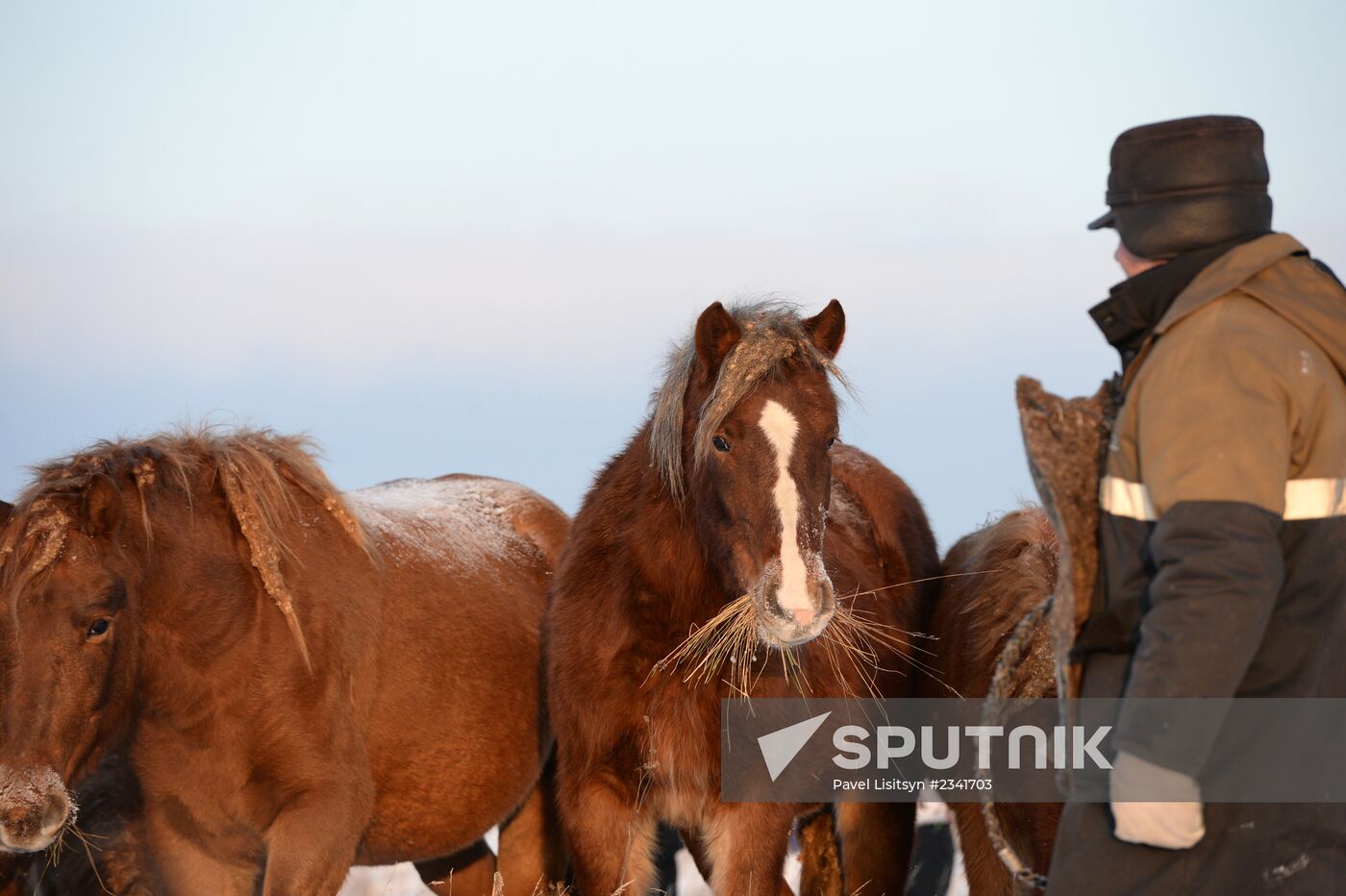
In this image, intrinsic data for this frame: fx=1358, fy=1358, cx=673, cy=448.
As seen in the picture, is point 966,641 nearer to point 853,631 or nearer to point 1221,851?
point 853,631

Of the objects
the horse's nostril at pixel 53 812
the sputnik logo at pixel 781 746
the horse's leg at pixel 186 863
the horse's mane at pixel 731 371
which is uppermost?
the horse's mane at pixel 731 371

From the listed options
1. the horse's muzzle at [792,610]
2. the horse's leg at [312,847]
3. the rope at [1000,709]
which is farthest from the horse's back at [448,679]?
the rope at [1000,709]

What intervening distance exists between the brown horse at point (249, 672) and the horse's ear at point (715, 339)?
6.02ft

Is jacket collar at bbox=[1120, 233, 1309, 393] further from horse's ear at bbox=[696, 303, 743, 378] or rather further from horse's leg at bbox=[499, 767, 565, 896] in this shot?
horse's leg at bbox=[499, 767, 565, 896]

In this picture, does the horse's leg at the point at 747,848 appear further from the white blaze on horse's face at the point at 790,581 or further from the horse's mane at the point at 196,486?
the horse's mane at the point at 196,486

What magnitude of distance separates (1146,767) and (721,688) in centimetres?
259

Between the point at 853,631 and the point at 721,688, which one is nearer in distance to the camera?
the point at 721,688

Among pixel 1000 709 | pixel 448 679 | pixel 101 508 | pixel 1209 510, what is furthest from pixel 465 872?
pixel 1209 510

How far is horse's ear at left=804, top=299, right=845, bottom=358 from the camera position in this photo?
5102 mm

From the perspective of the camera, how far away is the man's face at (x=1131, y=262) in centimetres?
291

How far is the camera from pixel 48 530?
4629 millimetres

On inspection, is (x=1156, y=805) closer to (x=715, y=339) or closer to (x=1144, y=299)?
(x=1144, y=299)

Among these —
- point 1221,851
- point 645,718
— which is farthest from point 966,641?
point 1221,851

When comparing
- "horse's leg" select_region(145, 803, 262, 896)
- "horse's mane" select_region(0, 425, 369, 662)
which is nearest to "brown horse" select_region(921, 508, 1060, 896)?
"horse's mane" select_region(0, 425, 369, 662)
